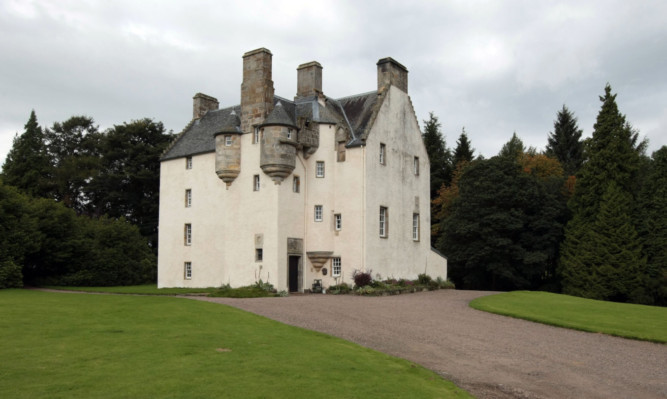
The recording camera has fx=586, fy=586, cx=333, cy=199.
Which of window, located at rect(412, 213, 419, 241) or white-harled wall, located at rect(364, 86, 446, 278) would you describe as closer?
white-harled wall, located at rect(364, 86, 446, 278)

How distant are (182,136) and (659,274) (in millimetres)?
32370

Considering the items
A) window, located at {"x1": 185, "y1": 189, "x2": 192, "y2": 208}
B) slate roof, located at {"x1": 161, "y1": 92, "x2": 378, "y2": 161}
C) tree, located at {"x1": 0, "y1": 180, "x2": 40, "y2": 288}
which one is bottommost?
tree, located at {"x1": 0, "y1": 180, "x2": 40, "y2": 288}

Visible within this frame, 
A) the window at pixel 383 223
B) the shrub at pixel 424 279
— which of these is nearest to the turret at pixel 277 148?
the window at pixel 383 223

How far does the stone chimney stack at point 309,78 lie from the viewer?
3638cm

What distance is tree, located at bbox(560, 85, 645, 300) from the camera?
122 ft

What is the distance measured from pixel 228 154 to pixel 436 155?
28383 millimetres

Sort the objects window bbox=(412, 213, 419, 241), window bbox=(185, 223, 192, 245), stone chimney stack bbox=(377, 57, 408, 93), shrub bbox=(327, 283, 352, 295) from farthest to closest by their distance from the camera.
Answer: window bbox=(185, 223, 192, 245) → window bbox=(412, 213, 419, 241) → stone chimney stack bbox=(377, 57, 408, 93) → shrub bbox=(327, 283, 352, 295)

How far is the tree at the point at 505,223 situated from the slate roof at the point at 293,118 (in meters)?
13.1

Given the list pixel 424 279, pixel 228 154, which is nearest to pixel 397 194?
pixel 424 279

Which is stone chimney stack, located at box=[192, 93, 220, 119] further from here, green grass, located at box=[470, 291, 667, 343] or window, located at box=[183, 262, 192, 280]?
green grass, located at box=[470, 291, 667, 343]

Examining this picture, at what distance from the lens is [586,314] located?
70.0ft

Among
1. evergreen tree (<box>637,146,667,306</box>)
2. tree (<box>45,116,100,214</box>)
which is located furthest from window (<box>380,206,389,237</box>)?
tree (<box>45,116,100,214</box>)

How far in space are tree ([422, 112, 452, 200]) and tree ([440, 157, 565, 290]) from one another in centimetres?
905

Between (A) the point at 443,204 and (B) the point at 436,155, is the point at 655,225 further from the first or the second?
(B) the point at 436,155
